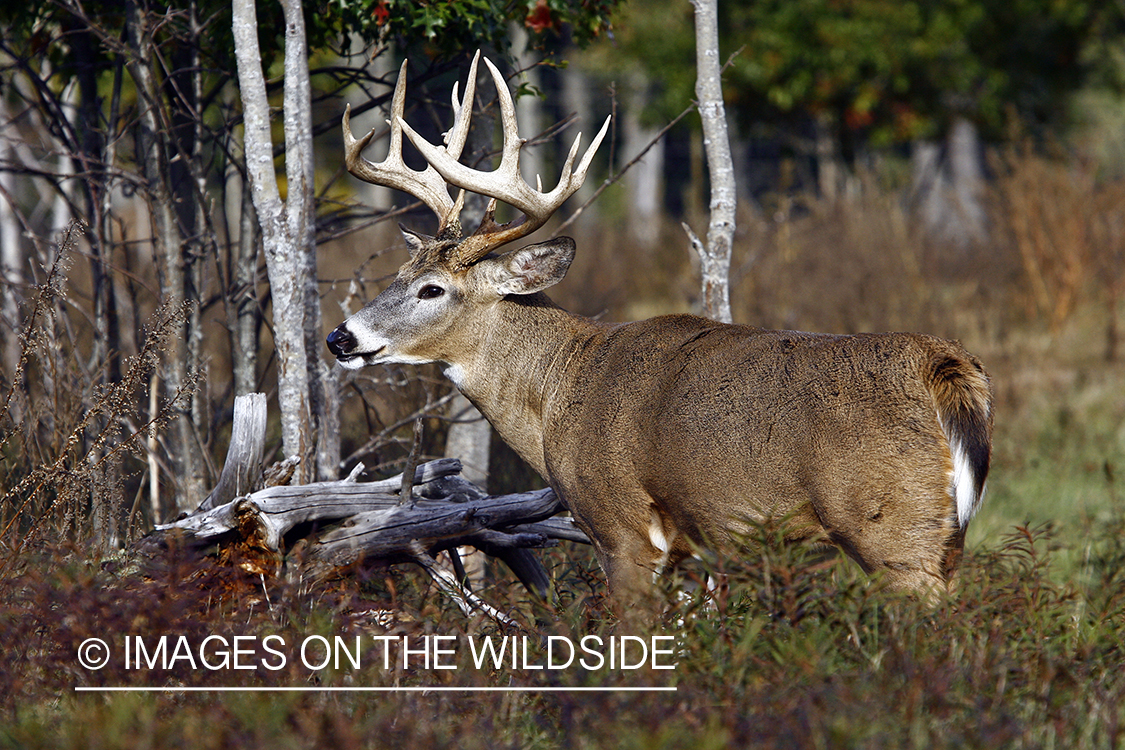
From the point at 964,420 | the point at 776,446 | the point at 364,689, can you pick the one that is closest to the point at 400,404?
the point at 776,446

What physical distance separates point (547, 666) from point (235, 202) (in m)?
16.5

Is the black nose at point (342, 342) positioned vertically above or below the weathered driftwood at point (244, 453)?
above

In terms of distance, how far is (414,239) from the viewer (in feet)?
16.3

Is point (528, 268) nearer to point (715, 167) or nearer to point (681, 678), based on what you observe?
point (715, 167)

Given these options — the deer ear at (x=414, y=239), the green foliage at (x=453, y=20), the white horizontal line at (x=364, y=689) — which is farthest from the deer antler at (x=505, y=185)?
the white horizontal line at (x=364, y=689)

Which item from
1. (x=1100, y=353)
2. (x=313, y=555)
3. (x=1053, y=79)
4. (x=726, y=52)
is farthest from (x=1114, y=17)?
(x=313, y=555)

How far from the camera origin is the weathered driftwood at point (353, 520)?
4086 mm

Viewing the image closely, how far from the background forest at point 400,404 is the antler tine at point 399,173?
0.31 m

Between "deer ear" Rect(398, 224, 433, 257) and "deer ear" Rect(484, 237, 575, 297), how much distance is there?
0.38 metres

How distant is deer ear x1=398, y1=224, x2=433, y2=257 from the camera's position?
15.9 ft

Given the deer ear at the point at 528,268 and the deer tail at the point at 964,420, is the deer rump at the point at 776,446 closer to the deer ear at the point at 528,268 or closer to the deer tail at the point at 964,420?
the deer tail at the point at 964,420

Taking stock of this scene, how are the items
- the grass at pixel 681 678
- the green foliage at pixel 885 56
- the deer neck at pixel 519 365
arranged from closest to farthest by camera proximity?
the grass at pixel 681 678
the deer neck at pixel 519 365
the green foliage at pixel 885 56

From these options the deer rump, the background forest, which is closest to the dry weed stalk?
the background forest

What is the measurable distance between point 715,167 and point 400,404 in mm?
2433
